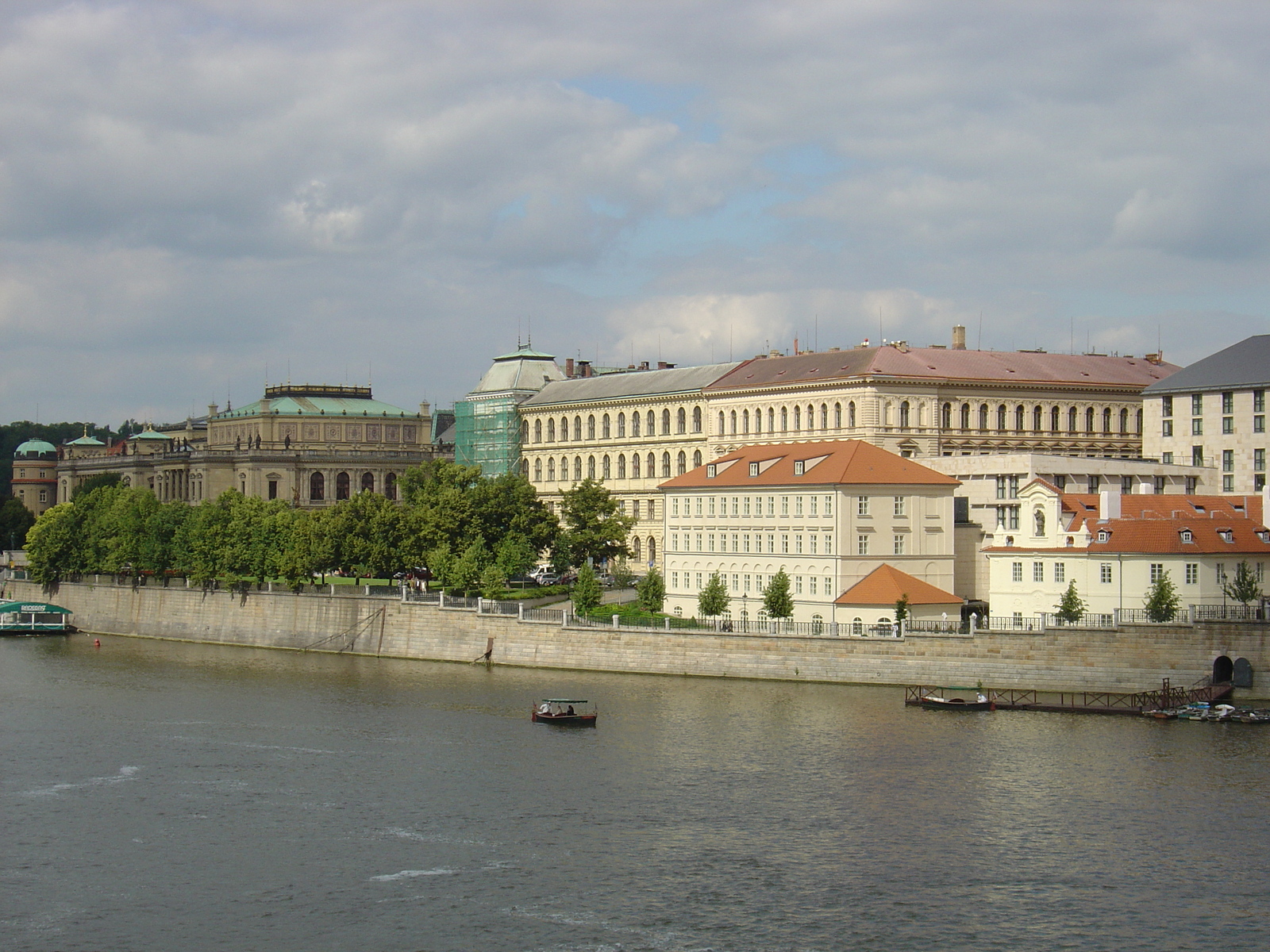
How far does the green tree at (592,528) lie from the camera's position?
126000 mm

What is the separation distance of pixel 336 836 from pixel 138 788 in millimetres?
11815

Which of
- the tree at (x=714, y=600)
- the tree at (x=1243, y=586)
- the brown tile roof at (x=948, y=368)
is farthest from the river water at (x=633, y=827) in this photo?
the brown tile roof at (x=948, y=368)

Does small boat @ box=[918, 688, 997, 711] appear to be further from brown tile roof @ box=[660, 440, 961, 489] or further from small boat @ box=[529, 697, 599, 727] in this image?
brown tile roof @ box=[660, 440, 961, 489]

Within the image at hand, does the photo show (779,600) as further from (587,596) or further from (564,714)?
(564,714)

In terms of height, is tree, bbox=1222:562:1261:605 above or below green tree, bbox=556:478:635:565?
below

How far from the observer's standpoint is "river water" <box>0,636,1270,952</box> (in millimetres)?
50812

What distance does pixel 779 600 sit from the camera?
97000 mm

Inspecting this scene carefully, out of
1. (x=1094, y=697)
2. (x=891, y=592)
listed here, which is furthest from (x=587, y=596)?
(x=1094, y=697)

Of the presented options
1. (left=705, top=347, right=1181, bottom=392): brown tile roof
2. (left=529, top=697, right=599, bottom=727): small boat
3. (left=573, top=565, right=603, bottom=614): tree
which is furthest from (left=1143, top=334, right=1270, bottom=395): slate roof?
(left=529, top=697, right=599, bottom=727): small boat

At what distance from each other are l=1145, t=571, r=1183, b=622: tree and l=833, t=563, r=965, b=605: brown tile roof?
12075 mm

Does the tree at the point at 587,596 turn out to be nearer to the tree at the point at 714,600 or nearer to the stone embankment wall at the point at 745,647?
the stone embankment wall at the point at 745,647

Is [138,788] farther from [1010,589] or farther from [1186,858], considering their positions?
[1010,589]

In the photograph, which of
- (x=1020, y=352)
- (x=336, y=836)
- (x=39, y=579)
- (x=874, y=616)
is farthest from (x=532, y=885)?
(x=39, y=579)

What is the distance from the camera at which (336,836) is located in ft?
199
